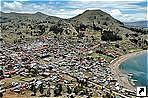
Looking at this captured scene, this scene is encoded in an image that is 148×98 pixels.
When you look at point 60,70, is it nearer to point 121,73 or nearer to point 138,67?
point 121,73

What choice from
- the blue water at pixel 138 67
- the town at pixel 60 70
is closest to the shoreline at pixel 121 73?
the town at pixel 60 70

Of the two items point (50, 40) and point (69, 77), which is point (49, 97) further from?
point (50, 40)

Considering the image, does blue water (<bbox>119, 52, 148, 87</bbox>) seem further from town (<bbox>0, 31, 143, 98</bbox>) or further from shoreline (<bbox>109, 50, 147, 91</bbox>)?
town (<bbox>0, 31, 143, 98</bbox>)

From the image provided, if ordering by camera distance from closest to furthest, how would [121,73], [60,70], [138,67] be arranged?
[60,70], [121,73], [138,67]

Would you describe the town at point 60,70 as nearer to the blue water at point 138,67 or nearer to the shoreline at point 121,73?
the shoreline at point 121,73

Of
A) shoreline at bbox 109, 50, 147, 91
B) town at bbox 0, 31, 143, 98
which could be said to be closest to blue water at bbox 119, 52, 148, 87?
shoreline at bbox 109, 50, 147, 91

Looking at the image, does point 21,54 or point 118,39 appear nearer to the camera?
point 21,54

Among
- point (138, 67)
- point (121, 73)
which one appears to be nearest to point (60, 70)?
point (121, 73)

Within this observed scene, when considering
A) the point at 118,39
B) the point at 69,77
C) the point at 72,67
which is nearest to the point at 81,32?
the point at 118,39
